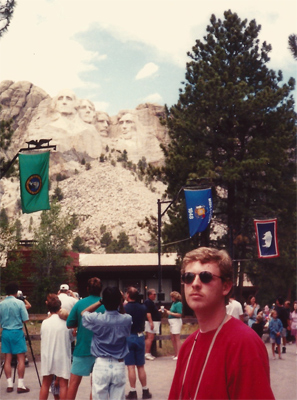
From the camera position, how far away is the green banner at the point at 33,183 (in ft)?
49.2

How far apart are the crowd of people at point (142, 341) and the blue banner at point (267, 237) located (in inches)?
326

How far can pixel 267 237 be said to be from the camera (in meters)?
26.0

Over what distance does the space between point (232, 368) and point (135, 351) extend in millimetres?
7427

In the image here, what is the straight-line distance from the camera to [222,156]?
→ 35.4 meters

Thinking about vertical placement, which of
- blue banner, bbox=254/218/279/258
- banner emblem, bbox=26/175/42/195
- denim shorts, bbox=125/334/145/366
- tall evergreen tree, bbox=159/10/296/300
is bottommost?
denim shorts, bbox=125/334/145/366

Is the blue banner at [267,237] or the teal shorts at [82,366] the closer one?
the teal shorts at [82,366]

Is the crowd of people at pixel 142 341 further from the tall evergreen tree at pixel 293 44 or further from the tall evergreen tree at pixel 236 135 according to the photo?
the tall evergreen tree at pixel 236 135

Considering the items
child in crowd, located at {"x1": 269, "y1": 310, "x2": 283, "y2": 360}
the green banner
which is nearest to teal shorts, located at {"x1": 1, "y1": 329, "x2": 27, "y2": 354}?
the green banner

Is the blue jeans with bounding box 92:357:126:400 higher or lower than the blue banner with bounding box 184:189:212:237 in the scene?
lower

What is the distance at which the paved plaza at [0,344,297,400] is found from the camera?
10.2m

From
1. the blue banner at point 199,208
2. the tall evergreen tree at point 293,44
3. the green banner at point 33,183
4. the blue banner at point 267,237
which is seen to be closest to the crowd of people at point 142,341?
the green banner at point 33,183

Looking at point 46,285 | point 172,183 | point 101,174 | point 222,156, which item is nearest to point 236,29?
point 222,156

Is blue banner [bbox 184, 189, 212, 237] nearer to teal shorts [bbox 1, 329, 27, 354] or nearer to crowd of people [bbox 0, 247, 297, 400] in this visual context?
crowd of people [bbox 0, 247, 297, 400]

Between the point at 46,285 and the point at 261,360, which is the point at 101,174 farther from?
the point at 261,360
